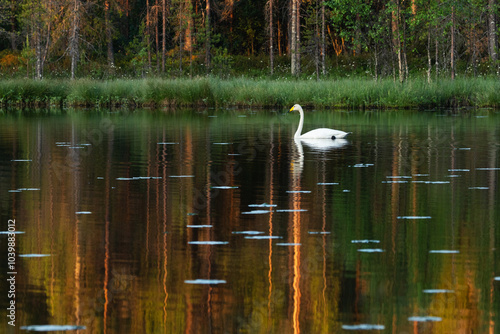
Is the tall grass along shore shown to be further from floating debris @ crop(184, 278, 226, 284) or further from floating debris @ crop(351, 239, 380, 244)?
floating debris @ crop(184, 278, 226, 284)

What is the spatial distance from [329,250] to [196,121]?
69.2 feet

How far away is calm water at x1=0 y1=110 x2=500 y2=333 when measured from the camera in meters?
6.11

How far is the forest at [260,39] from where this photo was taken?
45750 millimetres

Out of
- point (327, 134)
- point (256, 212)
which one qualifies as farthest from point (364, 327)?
point (327, 134)

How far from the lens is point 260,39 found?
76.5 meters

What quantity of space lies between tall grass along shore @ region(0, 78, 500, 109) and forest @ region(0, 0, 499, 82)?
4.17m

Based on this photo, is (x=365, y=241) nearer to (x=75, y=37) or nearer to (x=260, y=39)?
(x=75, y=37)

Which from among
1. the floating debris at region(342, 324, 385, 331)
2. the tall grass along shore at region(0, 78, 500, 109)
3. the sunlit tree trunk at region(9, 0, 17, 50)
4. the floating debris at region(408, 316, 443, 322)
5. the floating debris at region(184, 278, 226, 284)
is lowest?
the floating debris at region(342, 324, 385, 331)

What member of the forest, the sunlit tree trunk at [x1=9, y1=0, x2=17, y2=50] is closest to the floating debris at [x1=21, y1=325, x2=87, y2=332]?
the forest

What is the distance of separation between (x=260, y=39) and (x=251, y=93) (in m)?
38.5

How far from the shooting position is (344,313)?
608cm

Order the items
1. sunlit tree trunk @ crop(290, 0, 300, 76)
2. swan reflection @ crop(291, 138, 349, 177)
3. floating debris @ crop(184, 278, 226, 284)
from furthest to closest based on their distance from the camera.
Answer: sunlit tree trunk @ crop(290, 0, 300, 76)
swan reflection @ crop(291, 138, 349, 177)
floating debris @ crop(184, 278, 226, 284)

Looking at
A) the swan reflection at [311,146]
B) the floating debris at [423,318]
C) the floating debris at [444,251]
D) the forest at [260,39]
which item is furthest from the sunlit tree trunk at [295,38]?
the floating debris at [423,318]

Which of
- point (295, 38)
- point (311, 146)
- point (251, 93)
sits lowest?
point (311, 146)
